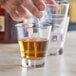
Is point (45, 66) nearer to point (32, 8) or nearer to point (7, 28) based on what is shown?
point (32, 8)

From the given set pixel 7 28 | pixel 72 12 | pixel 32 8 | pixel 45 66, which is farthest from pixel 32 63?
pixel 72 12

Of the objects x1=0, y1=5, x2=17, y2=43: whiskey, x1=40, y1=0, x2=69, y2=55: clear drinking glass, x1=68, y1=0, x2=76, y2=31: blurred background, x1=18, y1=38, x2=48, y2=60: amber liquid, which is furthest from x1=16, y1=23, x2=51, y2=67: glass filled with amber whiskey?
x1=68, y1=0, x2=76, y2=31: blurred background

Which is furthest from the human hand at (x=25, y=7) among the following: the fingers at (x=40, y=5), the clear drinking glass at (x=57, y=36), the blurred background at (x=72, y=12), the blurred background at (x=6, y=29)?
the blurred background at (x=72, y=12)

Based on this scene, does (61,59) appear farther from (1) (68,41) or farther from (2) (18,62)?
(1) (68,41)

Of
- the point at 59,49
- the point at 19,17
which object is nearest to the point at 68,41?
the point at 59,49

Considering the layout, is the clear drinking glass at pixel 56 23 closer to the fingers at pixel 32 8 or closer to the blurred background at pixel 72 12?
the fingers at pixel 32 8

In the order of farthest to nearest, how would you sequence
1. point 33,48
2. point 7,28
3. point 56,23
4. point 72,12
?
point 72,12, point 7,28, point 56,23, point 33,48

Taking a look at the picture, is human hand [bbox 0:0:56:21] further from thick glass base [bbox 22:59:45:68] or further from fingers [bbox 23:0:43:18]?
thick glass base [bbox 22:59:45:68]

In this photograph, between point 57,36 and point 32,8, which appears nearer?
point 32,8
